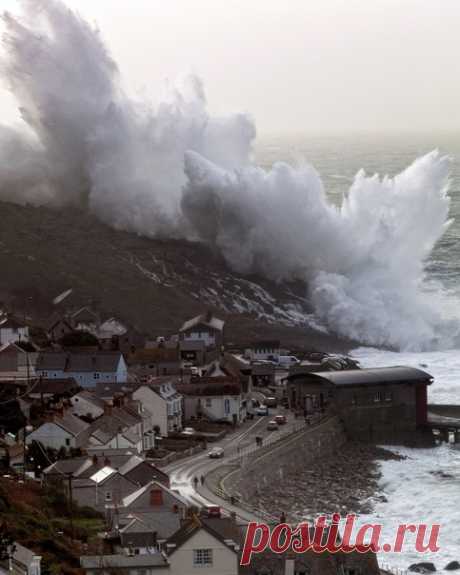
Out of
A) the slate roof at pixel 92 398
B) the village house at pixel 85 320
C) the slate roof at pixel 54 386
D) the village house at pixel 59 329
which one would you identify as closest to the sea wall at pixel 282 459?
the slate roof at pixel 92 398

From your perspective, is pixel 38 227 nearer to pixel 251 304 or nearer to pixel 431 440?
pixel 251 304

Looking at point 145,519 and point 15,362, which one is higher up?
point 15,362

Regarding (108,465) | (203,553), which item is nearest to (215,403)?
(108,465)

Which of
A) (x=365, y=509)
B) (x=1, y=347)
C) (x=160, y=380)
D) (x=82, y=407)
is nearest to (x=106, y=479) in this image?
(x=365, y=509)

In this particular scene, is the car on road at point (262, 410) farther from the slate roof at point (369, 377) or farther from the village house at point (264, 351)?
the village house at point (264, 351)

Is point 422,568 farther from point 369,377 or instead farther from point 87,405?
point 369,377

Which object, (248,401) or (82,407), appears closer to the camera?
(82,407)

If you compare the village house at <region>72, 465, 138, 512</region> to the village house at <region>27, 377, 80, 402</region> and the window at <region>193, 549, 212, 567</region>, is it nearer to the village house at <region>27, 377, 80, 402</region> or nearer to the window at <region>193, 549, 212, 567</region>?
the window at <region>193, 549, 212, 567</region>
